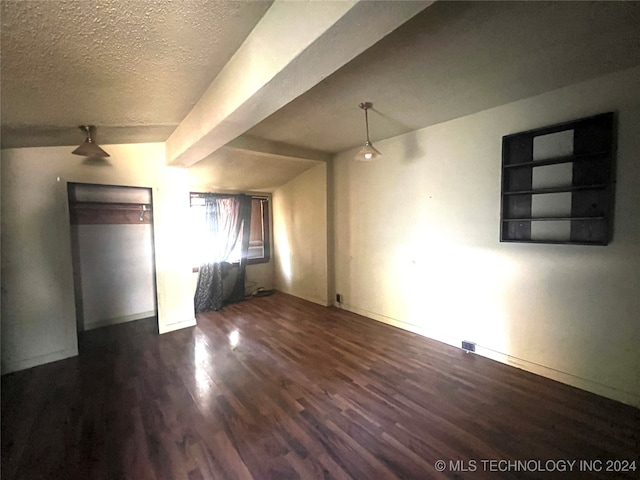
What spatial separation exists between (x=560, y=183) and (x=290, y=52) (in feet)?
8.06

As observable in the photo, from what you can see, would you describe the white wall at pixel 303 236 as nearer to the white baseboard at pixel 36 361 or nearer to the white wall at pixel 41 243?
the white wall at pixel 41 243

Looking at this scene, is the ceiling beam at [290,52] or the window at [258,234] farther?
the window at [258,234]

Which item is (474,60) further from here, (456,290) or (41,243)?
(41,243)

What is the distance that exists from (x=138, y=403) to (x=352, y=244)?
3113 mm

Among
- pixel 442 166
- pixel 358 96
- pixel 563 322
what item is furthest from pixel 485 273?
pixel 358 96

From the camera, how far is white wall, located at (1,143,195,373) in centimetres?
251

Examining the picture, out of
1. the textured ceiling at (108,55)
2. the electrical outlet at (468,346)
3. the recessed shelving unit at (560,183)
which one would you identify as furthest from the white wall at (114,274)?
the recessed shelving unit at (560,183)

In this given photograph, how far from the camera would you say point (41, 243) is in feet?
8.73

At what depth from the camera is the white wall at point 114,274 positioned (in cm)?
374

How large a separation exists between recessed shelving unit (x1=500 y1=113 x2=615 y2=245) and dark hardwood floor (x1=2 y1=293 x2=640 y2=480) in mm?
1323

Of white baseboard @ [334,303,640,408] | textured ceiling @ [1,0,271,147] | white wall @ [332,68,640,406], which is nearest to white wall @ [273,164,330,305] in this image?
white wall @ [332,68,640,406]

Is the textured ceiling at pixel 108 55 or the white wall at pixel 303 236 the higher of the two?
the textured ceiling at pixel 108 55

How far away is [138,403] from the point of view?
2.08 meters

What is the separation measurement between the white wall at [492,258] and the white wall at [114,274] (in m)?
3.39
